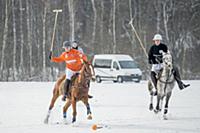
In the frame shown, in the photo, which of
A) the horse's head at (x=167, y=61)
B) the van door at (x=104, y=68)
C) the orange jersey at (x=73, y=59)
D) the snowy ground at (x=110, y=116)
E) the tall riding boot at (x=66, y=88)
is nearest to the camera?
the snowy ground at (x=110, y=116)

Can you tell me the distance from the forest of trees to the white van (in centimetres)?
715

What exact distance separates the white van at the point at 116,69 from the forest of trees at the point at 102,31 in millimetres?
7148

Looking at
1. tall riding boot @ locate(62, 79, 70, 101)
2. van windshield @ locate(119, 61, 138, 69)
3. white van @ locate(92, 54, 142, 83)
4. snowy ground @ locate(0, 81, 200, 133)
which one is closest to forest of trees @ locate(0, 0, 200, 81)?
white van @ locate(92, 54, 142, 83)

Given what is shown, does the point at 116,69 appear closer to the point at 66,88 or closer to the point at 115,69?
the point at 115,69

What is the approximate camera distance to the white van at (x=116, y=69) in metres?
35.9

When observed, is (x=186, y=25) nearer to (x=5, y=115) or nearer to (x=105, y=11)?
(x=105, y=11)

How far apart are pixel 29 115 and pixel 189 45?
35.6 metres

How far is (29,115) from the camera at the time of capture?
15.9m

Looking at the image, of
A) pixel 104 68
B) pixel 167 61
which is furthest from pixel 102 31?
pixel 167 61

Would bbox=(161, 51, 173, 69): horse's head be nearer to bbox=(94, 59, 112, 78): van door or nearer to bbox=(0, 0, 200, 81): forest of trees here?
bbox=(94, 59, 112, 78): van door

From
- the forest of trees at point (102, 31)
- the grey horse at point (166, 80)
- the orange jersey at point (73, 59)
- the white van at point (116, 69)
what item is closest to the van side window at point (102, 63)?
the white van at point (116, 69)

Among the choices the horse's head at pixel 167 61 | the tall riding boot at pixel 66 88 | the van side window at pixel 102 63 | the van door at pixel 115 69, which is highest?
the horse's head at pixel 167 61

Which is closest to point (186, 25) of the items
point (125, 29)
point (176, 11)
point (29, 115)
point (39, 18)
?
point (176, 11)

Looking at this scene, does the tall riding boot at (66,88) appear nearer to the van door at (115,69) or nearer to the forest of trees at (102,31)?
the van door at (115,69)
